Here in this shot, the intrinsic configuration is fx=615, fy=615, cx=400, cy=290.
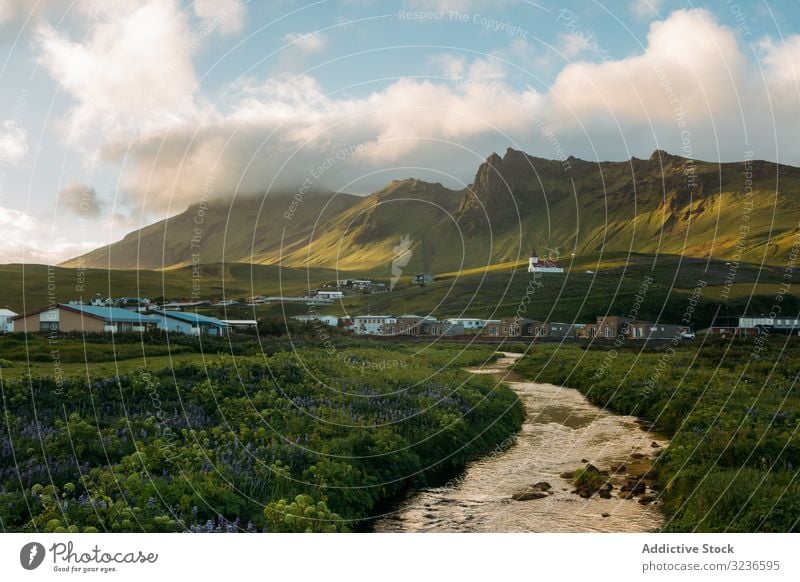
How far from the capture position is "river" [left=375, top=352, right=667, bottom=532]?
17.2m

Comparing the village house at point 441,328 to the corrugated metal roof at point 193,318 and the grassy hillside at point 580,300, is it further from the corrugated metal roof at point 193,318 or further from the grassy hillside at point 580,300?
the corrugated metal roof at point 193,318

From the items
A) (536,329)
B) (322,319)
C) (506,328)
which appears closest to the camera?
(322,319)

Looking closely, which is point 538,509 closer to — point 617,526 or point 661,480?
point 617,526

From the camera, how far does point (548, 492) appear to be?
19.7 meters

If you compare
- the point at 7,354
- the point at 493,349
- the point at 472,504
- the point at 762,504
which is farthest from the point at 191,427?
the point at 493,349

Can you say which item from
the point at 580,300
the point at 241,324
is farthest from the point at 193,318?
the point at 580,300

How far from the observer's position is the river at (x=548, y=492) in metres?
17.2

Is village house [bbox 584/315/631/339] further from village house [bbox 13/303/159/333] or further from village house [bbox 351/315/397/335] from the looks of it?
village house [bbox 13/303/159/333]

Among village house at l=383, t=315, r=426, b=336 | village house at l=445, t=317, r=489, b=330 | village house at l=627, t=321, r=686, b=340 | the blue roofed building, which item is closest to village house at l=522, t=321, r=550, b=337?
village house at l=445, t=317, r=489, b=330

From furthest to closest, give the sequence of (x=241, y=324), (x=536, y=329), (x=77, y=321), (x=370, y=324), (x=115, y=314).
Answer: (x=536, y=329) < (x=370, y=324) < (x=241, y=324) < (x=115, y=314) < (x=77, y=321)

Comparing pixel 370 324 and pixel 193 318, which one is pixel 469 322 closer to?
pixel 370 324

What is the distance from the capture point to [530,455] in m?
25.0

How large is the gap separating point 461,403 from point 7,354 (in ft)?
74.8

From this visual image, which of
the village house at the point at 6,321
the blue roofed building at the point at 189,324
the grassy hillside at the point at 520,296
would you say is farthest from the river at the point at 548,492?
the grassy hillside at the point at 520,296
